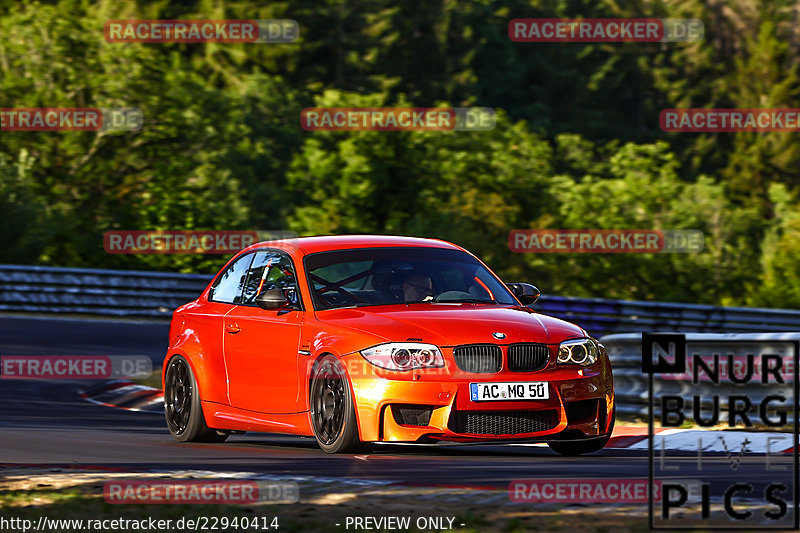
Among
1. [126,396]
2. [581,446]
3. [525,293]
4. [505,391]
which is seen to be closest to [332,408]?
[505,391]

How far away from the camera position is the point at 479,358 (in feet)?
31.0

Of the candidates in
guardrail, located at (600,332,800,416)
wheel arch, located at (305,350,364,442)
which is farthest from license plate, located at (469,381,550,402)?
guardrail, located at (600,332,800,416)

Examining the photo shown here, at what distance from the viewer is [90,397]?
16.2m

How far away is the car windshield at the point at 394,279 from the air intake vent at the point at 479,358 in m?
1.05

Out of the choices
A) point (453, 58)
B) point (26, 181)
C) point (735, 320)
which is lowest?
point (735, 320)

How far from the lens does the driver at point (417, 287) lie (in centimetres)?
1048

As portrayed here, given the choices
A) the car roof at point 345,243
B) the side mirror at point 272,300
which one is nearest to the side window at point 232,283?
the car roof at point 345,243

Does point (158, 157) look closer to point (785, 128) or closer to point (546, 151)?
point (546, 151)

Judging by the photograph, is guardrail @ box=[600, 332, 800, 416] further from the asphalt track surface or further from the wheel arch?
the wheel arch

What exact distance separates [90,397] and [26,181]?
2207cm

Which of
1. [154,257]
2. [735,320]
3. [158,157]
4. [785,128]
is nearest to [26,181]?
[154,257]

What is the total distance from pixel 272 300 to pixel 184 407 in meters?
1.96

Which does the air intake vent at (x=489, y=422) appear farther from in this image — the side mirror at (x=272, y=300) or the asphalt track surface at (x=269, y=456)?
the side mirror at (x=272, y=300)

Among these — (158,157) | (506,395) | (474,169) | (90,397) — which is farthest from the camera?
(474,169)
